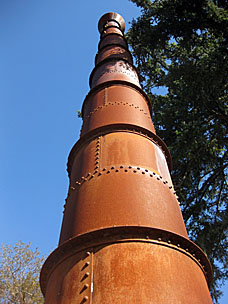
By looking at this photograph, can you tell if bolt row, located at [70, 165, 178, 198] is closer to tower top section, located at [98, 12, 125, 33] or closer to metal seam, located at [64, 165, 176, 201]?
metal seam, located at [64, 165, 176, 201]

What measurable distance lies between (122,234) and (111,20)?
38.4ft

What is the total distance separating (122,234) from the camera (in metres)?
2.54

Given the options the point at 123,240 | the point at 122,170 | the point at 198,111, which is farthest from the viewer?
the point at 198,111

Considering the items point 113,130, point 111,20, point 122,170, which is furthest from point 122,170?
point 111,20

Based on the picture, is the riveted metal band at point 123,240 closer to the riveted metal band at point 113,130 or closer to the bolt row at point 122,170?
the bolt row at point 122,170

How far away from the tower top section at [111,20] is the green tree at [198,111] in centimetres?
114

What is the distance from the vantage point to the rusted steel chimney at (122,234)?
2211mm

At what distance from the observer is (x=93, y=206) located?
9.71 ft

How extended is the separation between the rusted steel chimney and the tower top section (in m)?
9.33

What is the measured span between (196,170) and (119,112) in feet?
22.5

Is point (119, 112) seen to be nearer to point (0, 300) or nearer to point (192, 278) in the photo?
point (192, 278)

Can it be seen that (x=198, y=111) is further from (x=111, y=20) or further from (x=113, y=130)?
(x=113, y=130)

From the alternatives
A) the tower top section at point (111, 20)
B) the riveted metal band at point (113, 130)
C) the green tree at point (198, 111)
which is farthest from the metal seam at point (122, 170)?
the tower top section at point (111, 20)

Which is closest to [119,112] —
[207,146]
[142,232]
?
[142,232]
